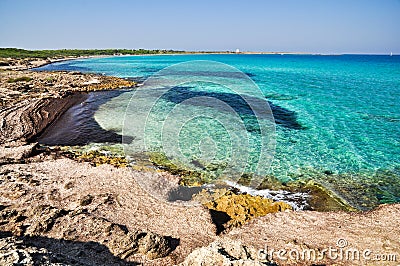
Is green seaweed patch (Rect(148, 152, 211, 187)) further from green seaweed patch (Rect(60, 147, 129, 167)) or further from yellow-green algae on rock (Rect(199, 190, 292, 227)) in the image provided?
yellow-green algae on rock (Rect(199, 190, 292, 227))

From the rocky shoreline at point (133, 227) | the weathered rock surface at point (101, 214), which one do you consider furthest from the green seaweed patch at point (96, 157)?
the weathered rock surface at point (101, 214)

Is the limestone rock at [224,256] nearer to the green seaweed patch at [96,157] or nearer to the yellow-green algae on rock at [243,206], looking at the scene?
the yellow-green algae on rock at [243,206]

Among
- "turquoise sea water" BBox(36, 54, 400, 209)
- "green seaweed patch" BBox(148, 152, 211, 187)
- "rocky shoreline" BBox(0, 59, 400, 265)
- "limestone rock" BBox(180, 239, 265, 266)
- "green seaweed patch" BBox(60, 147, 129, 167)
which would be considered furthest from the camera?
"green seaweed patch" BBox(60, 147, 129, 167)

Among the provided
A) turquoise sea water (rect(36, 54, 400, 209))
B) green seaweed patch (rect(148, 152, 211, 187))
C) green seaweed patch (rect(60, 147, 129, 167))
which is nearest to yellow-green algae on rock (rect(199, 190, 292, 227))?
Result: green seaweed patch (rect(148, 152, 211, 187))

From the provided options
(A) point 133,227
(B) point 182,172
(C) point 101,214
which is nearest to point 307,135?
(B) point 182,172

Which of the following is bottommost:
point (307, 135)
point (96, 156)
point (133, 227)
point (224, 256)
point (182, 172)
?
point (133, 227)

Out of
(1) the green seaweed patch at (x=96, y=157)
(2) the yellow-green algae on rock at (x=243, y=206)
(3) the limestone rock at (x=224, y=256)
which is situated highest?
(3) the limestone rock at (x=224, y=256)

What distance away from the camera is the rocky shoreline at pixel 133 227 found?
20.1 ft

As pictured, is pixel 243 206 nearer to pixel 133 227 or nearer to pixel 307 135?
pixel 133 227

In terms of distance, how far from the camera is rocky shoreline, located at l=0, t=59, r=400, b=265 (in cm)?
613

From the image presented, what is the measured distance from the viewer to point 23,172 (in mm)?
11641

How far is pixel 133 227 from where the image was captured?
8633 mm

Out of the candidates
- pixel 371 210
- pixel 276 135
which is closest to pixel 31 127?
pixel 276 135

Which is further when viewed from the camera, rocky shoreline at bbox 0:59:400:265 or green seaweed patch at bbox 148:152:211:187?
green seaweed patch at bbox 148:152:211:187
